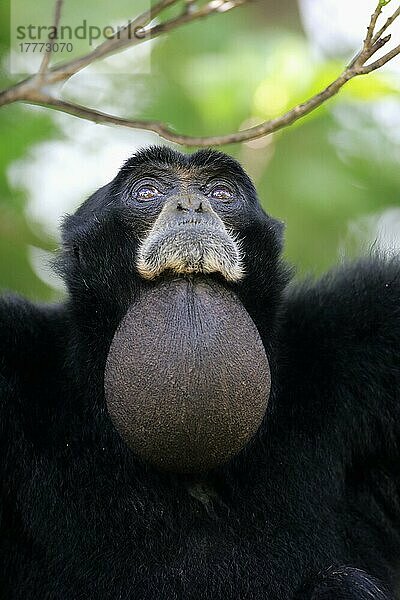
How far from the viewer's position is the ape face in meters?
5.25

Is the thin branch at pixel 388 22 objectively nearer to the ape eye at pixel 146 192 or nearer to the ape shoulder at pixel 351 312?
the ape eye at pixel 146 192

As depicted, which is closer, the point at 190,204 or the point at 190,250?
the point at 190,250

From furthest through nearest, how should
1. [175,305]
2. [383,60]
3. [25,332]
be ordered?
1. [25,332]
2. [175,305]
3. [383,60]

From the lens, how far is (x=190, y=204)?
573cm

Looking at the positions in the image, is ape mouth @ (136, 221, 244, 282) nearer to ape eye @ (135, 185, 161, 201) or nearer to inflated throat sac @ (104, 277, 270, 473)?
inflated throat sac @ (104, 277, 270, 473)

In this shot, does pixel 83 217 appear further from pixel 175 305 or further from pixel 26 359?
pixel 175 305

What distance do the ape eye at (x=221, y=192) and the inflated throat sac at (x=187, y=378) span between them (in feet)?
2.67

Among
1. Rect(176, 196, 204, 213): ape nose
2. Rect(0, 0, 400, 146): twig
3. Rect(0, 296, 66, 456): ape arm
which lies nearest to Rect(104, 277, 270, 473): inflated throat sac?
Rect(176, 196, 204, 213): ape nose

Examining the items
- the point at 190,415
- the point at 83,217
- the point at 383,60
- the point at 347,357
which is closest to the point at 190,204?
the point at 83,217

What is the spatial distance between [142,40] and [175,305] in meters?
1.45

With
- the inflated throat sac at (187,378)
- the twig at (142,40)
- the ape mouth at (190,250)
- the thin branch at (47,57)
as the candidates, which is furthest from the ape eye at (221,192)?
the thin branch at (47,57)

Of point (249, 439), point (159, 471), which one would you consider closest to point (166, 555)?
point (159, 471)

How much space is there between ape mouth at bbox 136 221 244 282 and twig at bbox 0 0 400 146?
783mm

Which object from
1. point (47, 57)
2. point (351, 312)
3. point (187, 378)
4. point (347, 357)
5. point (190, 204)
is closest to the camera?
point (47, 57)
